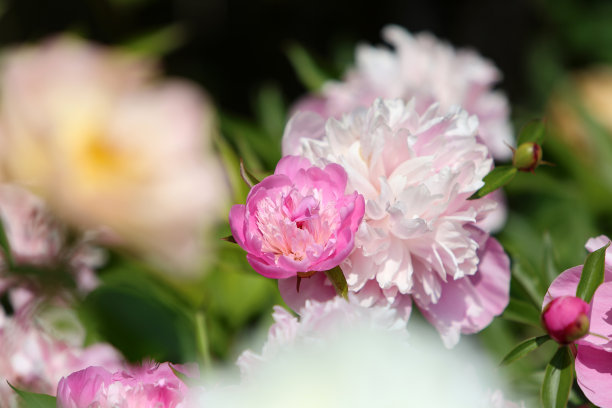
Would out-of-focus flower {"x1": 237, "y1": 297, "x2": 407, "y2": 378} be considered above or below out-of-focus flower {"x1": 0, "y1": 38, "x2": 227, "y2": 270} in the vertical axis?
above

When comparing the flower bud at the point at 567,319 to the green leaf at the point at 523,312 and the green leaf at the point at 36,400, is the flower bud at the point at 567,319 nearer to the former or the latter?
the green leaf at the point at 523,312

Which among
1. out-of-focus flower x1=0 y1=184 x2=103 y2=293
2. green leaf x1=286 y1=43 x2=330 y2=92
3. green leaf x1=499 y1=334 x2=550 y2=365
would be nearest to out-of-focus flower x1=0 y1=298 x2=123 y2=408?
out-of-focus flower x1=0 y1=184 x2=103 y2=293

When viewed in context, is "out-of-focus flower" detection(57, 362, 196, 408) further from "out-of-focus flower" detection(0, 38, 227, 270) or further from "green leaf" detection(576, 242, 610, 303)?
"out-of-focus flower" detection(0, 38, 227, 270)

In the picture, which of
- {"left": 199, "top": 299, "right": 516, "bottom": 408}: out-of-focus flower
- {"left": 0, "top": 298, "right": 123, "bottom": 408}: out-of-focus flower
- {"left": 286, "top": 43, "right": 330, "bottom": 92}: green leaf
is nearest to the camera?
{"left": 199, "top": 299, "right": 516, "bottom": 408}: out-of-focus flower

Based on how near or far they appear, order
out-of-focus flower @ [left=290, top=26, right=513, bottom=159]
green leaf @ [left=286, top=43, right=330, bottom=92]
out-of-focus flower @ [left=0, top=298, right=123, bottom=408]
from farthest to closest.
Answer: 1. green leaf @ [left=286, top=43, right=330, bottom=92]
2. out-of-focus flower @ [left=290, top=26, right=513, bottom=159]
3. out-of-focus flower @ [left=0, top=298, right=123, bottom=408]

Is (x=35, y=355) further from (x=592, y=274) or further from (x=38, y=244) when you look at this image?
(x=592, y=274)

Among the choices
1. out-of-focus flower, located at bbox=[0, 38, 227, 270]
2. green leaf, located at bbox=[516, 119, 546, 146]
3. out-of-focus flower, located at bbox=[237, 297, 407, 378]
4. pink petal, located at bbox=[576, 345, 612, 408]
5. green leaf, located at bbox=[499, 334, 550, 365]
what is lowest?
out-of-focus flower, located at bbox=[0, 38, 227, 270]

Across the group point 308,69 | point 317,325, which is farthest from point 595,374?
point 308,69
